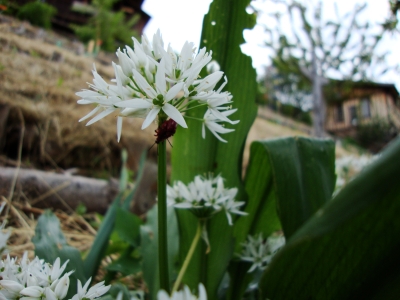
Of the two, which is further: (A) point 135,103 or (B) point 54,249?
(B) point 54,249

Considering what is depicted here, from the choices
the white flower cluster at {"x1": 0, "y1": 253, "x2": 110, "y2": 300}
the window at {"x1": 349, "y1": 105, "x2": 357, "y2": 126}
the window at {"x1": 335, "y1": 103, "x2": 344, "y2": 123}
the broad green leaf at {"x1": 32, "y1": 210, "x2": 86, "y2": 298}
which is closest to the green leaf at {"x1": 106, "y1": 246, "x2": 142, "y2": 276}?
the broad green leaf at {"x1": 32, "y1": 210, "x2": 86, "y2": 298}

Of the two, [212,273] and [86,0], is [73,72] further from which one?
[86,0]

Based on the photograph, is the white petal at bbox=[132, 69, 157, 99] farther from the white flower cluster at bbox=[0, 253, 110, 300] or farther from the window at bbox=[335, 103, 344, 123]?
the window at bbox=[335, 103, 344, 123]

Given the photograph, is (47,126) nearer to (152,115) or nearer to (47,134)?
(47,134)

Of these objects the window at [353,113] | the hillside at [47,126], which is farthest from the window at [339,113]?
the hillside at [47,126]

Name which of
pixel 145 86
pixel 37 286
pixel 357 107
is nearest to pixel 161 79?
pixel 145 86

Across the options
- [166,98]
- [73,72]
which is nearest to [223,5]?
[166,98]

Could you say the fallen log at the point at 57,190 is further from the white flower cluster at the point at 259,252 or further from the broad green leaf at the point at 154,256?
the white flower cluster at the point at 259,252
